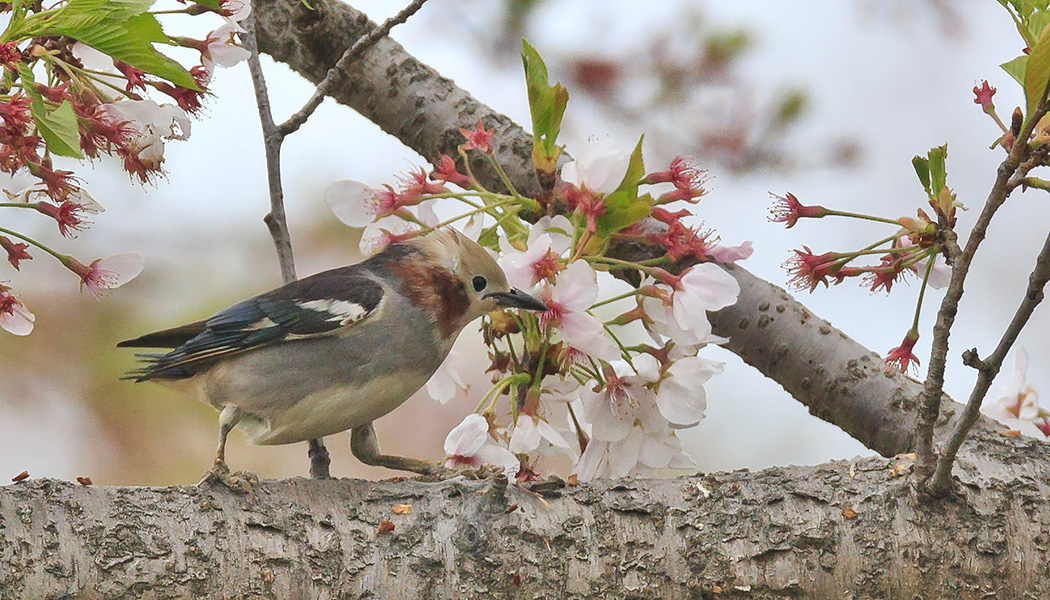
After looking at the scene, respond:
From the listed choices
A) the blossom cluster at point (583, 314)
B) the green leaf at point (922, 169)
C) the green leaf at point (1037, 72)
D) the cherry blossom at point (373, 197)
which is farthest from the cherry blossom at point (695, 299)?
the green leaf at point (1037, 72)

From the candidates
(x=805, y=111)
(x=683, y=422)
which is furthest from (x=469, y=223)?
(x=805, y=111)

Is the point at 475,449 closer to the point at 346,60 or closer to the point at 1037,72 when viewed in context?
the point at 346,60

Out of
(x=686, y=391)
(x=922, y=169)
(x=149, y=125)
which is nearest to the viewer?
(x=922, y=169)

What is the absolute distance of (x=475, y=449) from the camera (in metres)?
1.90

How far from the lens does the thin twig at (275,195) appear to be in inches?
82.6

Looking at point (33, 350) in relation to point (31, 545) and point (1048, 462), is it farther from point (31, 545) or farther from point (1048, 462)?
point (1048, 462)

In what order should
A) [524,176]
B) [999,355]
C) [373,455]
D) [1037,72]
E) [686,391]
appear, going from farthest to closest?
1. [524,176]
2. [373,455]
3. [686,391]
4. [999,355]
5. [1037,72]

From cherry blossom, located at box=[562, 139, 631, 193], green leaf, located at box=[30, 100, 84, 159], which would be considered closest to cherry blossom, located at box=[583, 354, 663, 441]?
cherry blossom, located at box=[562, 139, 631, 193]

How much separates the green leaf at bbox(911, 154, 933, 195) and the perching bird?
673 mm

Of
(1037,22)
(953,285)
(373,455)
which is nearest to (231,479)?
(373,455)

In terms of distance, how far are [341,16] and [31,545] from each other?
1591mm

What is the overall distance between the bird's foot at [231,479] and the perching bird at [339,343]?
16 centimetres

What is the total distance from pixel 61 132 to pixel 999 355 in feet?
4.16

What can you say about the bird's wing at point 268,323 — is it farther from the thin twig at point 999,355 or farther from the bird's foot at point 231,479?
the thin twig at point 999,355
